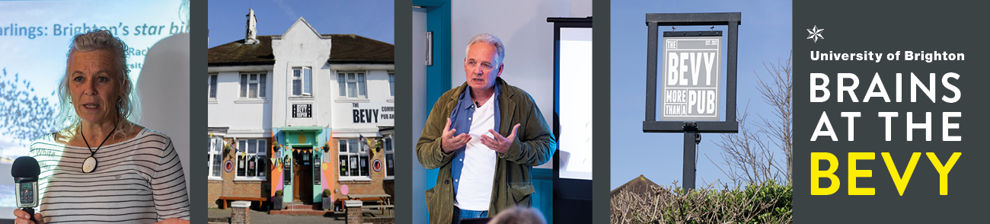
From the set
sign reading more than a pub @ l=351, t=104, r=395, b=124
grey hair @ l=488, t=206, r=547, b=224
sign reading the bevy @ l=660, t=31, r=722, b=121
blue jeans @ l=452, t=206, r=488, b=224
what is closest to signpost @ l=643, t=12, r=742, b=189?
sign reading the bevy @ l=660, t=31, r=722, b=121

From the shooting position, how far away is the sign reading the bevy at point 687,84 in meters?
6.42

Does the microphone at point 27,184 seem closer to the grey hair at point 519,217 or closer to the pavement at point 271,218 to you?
the pavement at point 271,218

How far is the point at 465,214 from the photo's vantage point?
6164 mm

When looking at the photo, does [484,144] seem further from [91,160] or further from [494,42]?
[91,160]

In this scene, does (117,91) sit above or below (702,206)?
above

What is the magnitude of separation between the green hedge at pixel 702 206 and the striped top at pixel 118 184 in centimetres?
284

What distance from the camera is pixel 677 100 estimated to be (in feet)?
21.1

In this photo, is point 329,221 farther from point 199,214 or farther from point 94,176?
point 94,176

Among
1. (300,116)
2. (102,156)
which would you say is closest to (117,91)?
(102,156)

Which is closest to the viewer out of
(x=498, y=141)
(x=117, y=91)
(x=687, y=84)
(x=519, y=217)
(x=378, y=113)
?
(x=519, y=217)

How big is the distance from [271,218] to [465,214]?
4.09ft

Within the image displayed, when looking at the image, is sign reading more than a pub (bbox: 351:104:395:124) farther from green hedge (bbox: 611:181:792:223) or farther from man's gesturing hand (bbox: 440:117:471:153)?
green hedge (bbox: 611:181:792:223)
